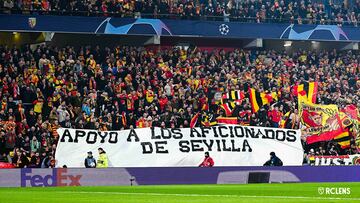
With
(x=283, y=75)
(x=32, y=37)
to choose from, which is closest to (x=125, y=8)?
(x=32, y=37)

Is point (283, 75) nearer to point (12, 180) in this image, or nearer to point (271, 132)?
point (271, 132)

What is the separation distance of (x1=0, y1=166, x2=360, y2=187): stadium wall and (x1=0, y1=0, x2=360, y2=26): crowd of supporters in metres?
17.0

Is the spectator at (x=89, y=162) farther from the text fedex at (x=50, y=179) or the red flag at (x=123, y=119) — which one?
the red flag at (x=123, y=119)

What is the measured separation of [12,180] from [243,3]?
88.8 ft

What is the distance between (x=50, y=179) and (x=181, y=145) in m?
8.60

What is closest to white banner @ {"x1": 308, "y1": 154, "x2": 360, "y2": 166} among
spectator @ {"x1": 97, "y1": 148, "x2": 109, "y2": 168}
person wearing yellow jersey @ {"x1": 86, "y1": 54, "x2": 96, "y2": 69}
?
spectator @ {"x1": 97, "y1": 148, "x2": 109, "y2": 168}

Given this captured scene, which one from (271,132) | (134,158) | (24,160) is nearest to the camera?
(24,160)

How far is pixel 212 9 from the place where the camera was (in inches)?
2132

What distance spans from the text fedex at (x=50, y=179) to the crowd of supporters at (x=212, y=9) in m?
17.5

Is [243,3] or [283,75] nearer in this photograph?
[283,75]

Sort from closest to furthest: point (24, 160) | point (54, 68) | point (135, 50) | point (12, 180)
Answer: point (12, 180) < point (24, 160) < point (54, 68) < point (135, 50)

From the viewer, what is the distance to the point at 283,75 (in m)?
51.3

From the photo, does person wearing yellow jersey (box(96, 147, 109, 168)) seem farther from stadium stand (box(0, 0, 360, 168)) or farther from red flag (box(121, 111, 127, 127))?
red flag (box(121, 111, 127, 127))

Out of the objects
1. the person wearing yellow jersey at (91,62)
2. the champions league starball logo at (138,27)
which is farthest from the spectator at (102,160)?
the champions league starball logo at (138,27)
